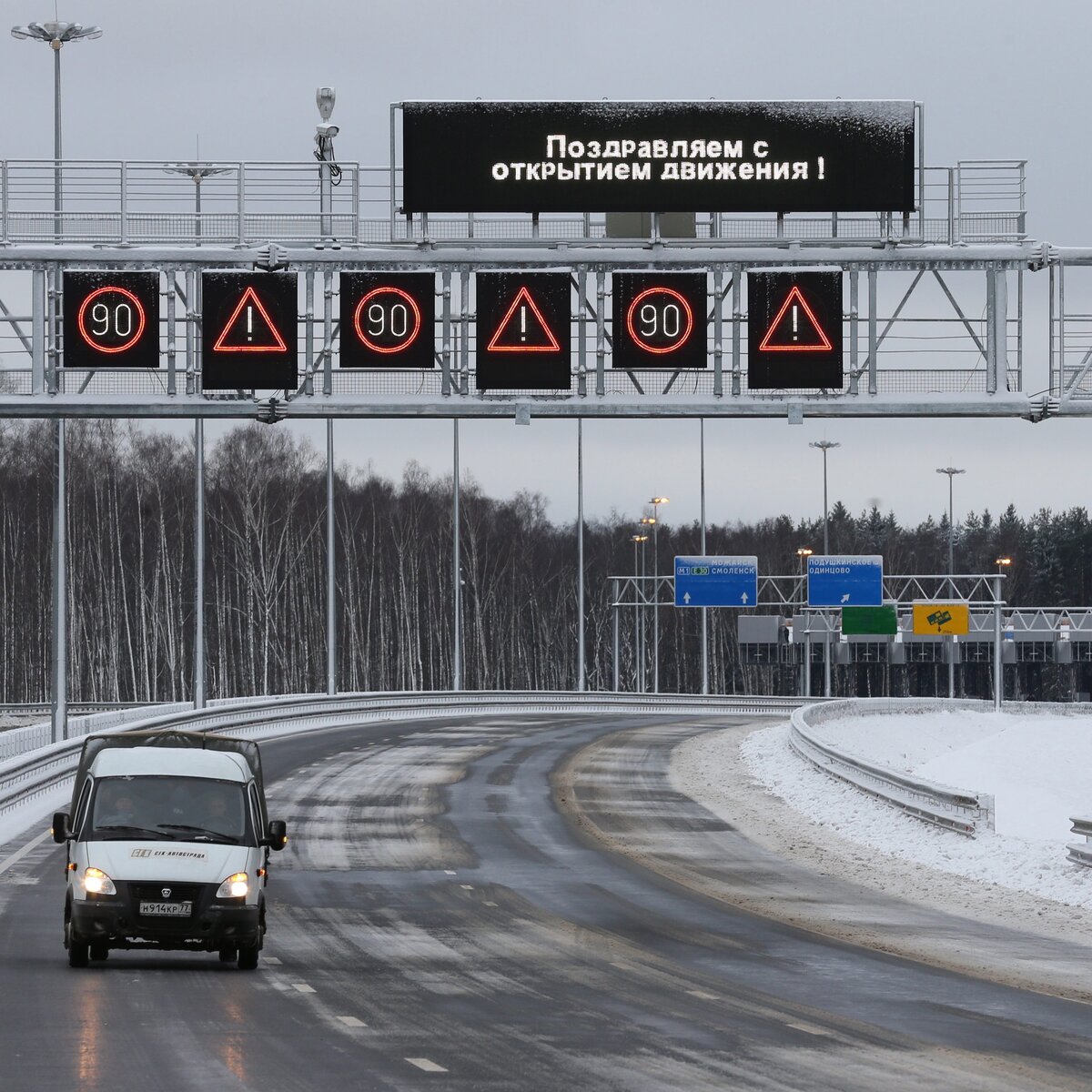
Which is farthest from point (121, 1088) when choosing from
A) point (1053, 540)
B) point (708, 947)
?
point (1053, 540)

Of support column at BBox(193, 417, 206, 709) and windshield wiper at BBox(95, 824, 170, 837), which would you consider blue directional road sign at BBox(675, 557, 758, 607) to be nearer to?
support column at BBox(193, 417, 206, 709)

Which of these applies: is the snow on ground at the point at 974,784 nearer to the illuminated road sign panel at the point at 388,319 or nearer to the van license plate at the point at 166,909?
the illuminated road sign panel at the point at 388,319

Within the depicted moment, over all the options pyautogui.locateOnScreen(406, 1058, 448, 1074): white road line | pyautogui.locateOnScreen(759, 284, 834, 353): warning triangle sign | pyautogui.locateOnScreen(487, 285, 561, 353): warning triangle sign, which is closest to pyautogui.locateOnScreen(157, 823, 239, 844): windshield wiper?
pyautogui.locateOnScreen(406, 1058, 448, 1074): white road line

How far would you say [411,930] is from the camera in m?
19.7

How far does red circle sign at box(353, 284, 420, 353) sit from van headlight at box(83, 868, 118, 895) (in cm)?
974

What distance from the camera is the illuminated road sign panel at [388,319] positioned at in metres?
24.6

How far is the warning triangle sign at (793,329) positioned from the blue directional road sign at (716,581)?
213ft

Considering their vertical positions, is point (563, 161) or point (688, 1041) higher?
point (563, 161)

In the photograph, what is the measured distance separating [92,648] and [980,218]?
83184 millimetres

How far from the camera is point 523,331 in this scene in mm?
24531

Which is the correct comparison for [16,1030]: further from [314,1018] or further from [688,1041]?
[688,1041]

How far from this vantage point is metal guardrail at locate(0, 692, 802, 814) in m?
33.6

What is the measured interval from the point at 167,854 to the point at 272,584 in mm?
90585

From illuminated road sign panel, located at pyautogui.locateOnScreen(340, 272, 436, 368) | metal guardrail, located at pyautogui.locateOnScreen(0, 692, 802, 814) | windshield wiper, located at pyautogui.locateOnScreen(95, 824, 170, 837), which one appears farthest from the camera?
metal guardrail, located at pyautogui.locateOnScreen(0, 692, 802, 814)
